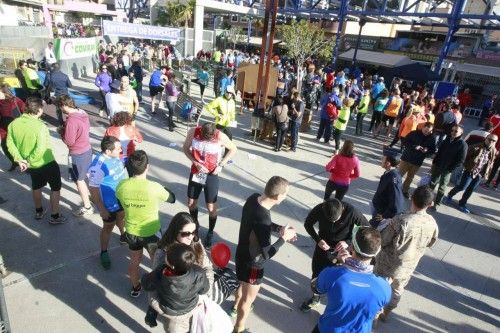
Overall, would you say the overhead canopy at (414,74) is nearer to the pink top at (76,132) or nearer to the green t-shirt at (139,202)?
the pink top at (76,132)

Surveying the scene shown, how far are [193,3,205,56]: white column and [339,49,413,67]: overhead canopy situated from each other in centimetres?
1290

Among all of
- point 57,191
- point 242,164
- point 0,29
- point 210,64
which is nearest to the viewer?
point 57,191

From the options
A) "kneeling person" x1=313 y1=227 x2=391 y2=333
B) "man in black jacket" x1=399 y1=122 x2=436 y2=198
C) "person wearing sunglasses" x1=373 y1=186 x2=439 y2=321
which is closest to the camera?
"kneeling person" x1=313 y1=227 x2=391 y2=333

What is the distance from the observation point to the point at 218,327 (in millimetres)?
2404

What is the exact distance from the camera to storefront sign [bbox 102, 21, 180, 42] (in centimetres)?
1645

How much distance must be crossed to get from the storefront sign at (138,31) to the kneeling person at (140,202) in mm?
16132

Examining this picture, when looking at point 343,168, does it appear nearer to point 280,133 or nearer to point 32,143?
point 280,133

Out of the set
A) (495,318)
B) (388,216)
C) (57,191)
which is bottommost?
(495,318)

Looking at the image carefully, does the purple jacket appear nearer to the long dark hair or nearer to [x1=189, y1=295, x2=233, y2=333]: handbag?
the long dark hair

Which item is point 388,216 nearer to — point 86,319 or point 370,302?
point 370,302

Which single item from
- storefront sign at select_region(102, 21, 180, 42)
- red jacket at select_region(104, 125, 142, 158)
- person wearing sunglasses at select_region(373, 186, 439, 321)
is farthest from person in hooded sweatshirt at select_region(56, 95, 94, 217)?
storefront sign at select_region(102, 21, 180, 42)

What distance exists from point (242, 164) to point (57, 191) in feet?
13.3

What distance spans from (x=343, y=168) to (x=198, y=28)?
19.8 meters

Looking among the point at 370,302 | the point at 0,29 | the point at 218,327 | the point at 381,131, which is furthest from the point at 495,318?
the point at 0,29
